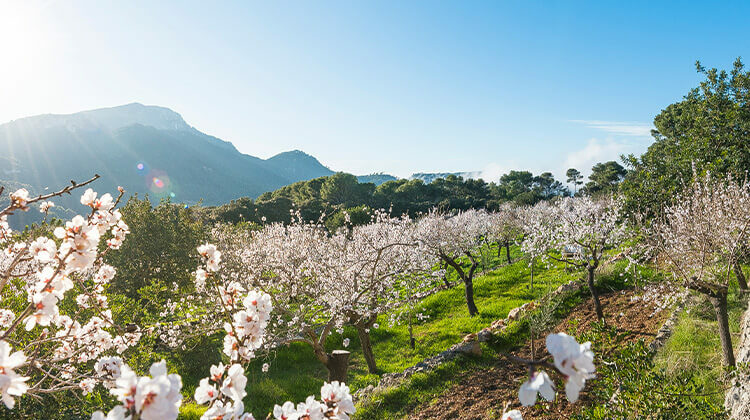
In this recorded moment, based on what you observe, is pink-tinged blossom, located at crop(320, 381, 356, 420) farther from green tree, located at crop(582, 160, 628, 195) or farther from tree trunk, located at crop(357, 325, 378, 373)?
green tree, located at crop(582, 160, 628, 195)

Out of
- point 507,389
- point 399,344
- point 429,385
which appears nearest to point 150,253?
point 399,344

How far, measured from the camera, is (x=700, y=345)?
700 centimetres

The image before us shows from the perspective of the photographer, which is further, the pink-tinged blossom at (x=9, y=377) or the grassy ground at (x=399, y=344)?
the grassy ground at (x=399, y=344)

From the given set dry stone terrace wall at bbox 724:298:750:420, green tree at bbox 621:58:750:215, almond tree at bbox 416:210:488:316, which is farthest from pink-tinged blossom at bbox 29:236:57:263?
green tree at bbox 621:58:750:215

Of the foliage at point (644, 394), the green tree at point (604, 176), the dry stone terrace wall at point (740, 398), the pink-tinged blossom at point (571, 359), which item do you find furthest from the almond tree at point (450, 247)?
the green tree at point (604, 176)

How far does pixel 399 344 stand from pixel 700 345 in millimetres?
8428

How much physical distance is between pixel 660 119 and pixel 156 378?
45.0 m

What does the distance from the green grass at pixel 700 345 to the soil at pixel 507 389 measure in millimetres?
692

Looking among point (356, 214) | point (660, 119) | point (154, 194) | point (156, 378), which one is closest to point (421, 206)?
point (356, 214)

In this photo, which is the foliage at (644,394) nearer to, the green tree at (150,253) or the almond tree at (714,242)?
the almond tree at (714,242)

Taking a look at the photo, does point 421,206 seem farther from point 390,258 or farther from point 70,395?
point 70,395

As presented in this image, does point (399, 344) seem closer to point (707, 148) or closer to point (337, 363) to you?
point (337, 363)

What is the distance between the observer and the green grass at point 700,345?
5996 mm

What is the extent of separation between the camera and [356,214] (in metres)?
43.8
